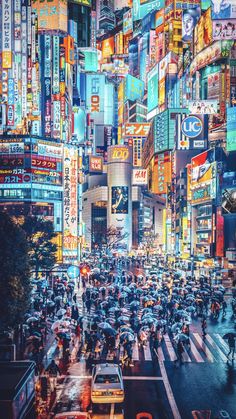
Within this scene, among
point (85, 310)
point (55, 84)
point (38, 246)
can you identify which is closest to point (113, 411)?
point (85, 310)

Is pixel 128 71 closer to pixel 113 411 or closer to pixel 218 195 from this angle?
pixel 218 195

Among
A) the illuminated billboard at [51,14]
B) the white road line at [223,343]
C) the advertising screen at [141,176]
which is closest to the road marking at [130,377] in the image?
the white road line at [223,343]

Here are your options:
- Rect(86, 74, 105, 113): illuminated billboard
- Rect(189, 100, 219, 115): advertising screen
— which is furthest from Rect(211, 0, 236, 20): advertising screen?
Rect(86, 74, 105, 113): illuminated billboard

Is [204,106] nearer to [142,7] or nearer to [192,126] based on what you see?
[192,126]

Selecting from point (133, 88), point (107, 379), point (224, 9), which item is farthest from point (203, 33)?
point (107, 379)

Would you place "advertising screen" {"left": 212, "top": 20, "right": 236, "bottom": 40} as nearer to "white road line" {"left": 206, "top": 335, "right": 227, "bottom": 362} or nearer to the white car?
"white road line" {"left": 206, "top": 335, "right": 227, "bottom": 362}

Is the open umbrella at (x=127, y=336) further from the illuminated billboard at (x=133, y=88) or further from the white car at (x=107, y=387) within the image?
the illuminated billboard at (x=133, y=88)
